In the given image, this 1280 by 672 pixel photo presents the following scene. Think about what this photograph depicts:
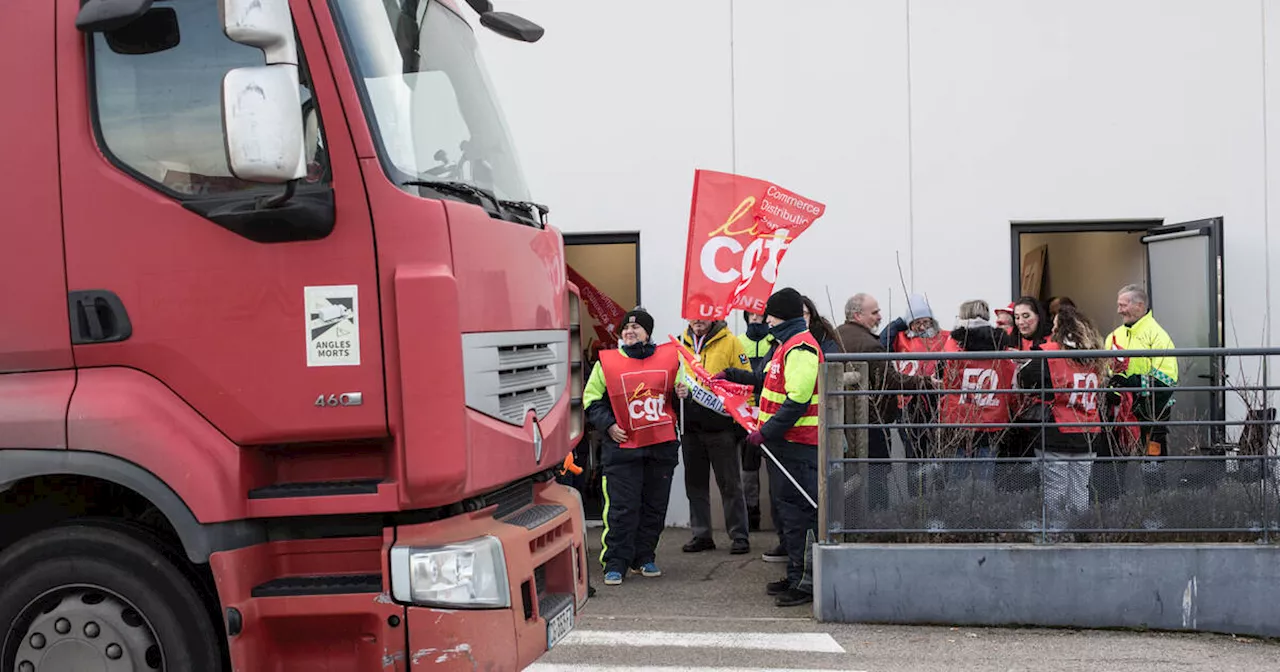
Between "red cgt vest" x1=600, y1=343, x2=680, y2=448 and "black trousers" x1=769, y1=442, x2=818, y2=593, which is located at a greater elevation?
"red cgt vest" x1=600, y1=343, x2=680, y2=448

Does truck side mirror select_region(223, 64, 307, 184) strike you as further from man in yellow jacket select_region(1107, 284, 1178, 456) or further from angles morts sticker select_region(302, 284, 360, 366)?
man in yellow jacket select_region(1107, 284, 1178, 456)

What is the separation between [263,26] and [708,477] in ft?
21.3

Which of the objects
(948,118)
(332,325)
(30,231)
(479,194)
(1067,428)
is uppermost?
(948,118)

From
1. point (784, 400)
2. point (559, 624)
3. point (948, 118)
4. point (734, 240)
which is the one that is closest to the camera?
point (559, 624)

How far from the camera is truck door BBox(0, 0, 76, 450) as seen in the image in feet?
13.7

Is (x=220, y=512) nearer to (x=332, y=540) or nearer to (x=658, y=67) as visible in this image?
(x=332, y=540)

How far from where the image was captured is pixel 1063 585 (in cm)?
707

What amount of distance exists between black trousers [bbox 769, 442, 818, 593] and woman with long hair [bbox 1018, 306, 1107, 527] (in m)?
1.40

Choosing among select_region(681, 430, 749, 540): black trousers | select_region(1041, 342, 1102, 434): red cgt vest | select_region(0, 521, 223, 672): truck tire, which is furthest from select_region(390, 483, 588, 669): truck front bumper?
select_region(681, 430, 749, 540): black trousers

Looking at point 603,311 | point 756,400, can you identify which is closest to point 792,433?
point 756,400

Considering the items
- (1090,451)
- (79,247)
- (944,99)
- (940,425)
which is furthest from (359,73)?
(944,99)

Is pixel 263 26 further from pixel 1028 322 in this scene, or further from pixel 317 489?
pixel 1028 322

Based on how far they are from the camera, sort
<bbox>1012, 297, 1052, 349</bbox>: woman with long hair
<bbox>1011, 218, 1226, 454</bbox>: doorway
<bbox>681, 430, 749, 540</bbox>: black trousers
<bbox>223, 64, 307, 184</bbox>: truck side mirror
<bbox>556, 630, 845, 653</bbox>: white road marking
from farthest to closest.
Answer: <bbox>1011, 218, 1226, 454</bbox>: doorway, <bbox>681, 430, 749, 540</bbox>: black trousers, <bbox>1012, 297, 1052, 349</bbox>: woman with long hair, <bbox>556, 630, 845, 653</bbox>: white road marking, <bbox>223, 64, 307, 184</bbox>: truck side mirror

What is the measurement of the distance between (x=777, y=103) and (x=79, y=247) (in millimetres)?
7417
